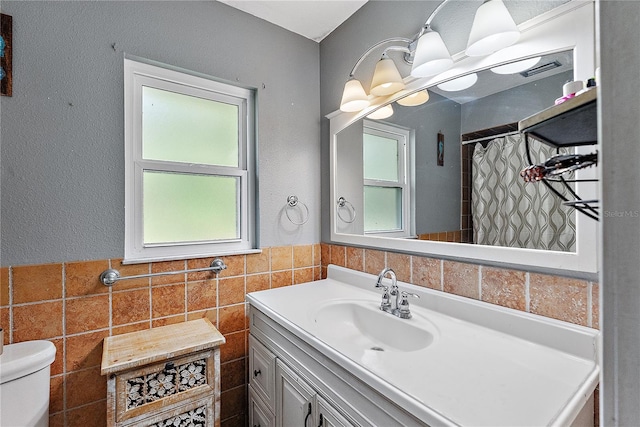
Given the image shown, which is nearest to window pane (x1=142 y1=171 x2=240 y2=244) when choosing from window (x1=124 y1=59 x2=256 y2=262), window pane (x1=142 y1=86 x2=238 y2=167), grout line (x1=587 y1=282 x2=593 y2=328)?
window (x1=124 y1=59 x2=256 y2=262)

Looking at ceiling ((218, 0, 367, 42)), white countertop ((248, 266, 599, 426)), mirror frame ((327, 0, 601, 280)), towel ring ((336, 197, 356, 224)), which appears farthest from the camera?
towel ring ((336, 197, 356, 224))

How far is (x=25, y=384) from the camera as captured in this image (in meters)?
1.01

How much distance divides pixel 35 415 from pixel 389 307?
135 centimetres

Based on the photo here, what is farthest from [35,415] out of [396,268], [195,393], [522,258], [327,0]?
[327,0]

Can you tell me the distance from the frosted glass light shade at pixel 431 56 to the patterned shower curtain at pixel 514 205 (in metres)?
0.36

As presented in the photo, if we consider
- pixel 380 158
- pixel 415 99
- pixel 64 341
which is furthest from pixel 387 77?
pixel 64 341

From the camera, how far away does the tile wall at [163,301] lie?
999 millimetres

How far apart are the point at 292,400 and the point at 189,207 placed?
104 cm

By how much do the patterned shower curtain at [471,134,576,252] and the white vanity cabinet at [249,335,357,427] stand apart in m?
0.81

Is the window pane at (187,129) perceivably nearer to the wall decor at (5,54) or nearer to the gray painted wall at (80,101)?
the gray painted wall at (80,101)

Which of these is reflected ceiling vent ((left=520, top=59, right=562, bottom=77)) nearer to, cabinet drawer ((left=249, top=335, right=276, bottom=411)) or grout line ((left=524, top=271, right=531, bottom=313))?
grout line ((left=524, top=271, right=531, bottom=313))

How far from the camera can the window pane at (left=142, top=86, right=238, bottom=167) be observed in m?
1.46

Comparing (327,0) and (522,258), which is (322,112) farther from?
(522,258)

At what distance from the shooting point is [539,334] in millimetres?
922
